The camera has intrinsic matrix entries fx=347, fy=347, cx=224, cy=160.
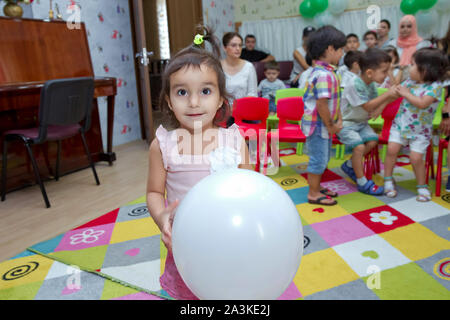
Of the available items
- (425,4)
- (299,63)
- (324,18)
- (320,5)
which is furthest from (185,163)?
(324,18)

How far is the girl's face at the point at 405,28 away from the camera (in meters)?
3.88

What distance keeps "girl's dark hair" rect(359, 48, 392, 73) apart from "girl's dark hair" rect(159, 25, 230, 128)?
1.63 meters

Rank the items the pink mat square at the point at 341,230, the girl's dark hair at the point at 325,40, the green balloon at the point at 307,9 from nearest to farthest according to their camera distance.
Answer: the pink mat square at the point at 341,230, the girl's dark hair at the point at 325,40, the green balloon at the point at 307,9

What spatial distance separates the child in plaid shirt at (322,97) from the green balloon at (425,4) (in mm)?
3616

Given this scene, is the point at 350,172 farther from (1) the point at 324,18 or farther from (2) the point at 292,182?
(1) the point at 324,18

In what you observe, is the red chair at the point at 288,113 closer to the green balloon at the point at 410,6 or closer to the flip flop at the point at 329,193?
the flip flop at the point at 329,193

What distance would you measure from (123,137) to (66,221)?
2.14m

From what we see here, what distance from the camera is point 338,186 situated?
2566 millimetres

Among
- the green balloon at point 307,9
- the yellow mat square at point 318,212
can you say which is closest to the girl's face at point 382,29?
the green balloon at point 307,9

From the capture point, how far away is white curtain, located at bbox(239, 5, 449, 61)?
221 inches

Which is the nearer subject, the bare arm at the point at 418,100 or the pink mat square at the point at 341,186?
the bare arm at the point at 418,100

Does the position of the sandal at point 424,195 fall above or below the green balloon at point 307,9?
below
